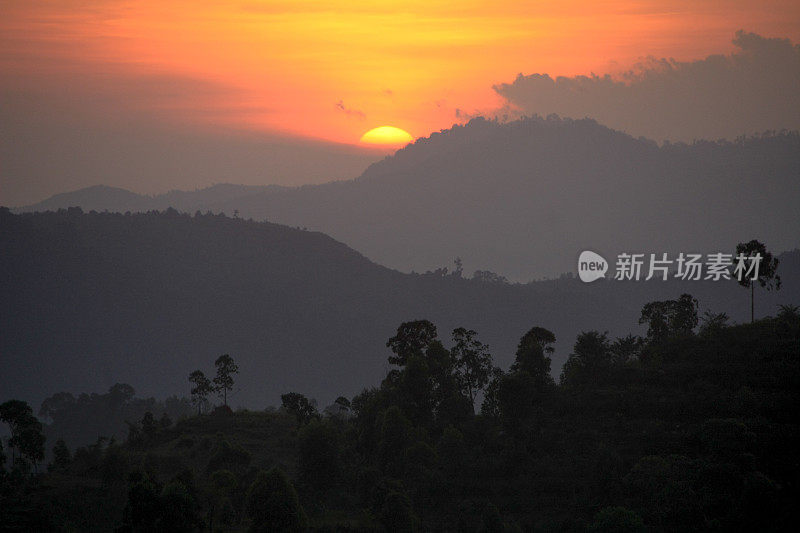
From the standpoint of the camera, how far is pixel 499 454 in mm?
71125

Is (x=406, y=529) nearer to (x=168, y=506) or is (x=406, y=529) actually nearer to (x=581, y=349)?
(x=168, y=506)

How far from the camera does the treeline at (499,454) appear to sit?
185 ft

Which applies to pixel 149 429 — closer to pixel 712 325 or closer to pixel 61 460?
pixel 61 460

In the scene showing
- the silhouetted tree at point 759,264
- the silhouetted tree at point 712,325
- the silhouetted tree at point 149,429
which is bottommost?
the silhouetted tree at point 149,429

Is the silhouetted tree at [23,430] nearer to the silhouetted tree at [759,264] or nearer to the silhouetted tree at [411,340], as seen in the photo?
the silhouetted tree at [411,340]

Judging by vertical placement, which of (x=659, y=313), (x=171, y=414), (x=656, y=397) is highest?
(x=659, y=313)

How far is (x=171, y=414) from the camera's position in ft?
563

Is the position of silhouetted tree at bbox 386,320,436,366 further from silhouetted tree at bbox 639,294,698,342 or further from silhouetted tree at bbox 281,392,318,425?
silhouetted tree at bbox 639,294,698,342

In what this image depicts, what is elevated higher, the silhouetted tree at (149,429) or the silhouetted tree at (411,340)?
the silhouetted tree at (411,340)

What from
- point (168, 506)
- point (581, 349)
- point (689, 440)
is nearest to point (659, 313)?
point (581, 349)

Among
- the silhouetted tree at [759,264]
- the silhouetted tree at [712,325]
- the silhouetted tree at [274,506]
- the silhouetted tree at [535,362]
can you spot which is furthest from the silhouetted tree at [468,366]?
the silhouetted tree at [274,506]

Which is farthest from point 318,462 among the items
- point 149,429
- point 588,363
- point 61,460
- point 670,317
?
point 670,317

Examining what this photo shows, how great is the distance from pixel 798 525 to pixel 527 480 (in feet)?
73.5

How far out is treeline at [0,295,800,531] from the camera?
185 feet
